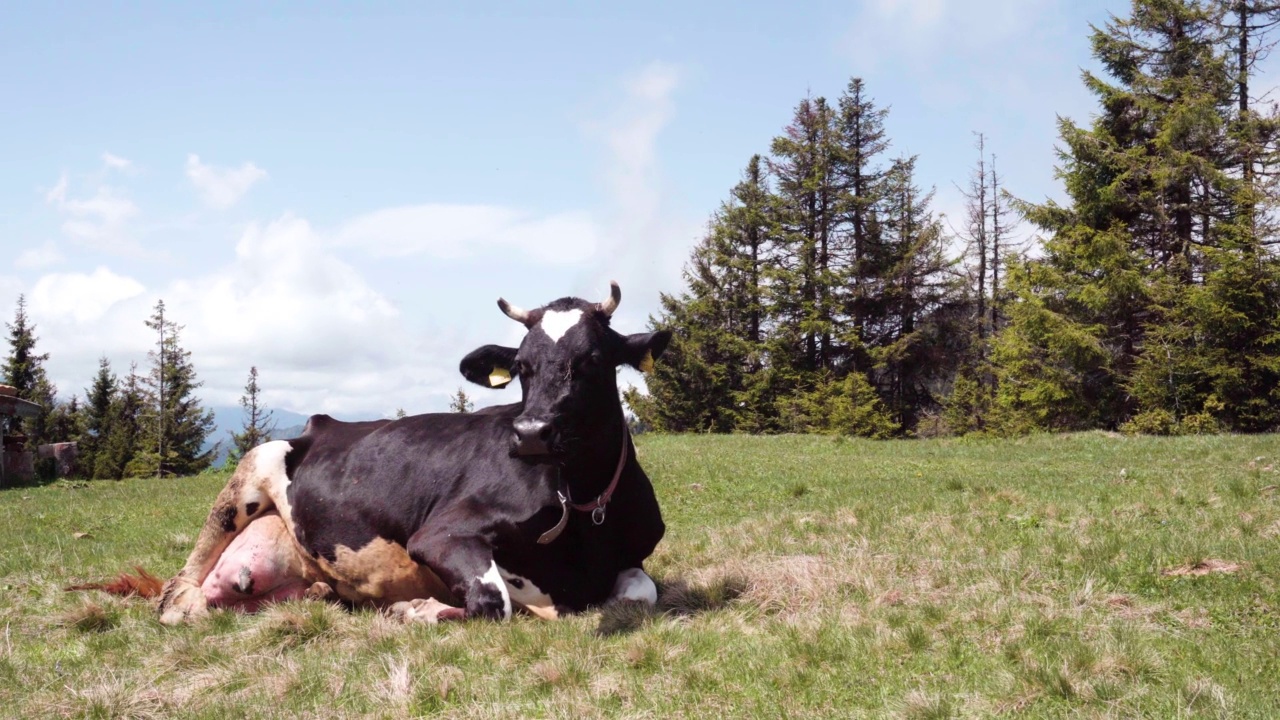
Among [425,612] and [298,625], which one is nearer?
[298,625]

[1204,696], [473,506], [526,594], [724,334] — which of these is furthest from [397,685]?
[724,334]

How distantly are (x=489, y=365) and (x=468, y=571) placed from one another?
67.7 inches

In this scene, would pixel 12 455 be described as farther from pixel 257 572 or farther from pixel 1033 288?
pixel 1033 288

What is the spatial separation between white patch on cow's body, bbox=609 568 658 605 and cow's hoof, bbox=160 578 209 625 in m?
3.06

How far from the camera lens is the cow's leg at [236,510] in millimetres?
7375

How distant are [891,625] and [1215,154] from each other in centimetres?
3659

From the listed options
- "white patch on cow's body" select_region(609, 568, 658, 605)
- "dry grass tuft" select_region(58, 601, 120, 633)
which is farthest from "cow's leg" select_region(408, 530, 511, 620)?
"dry grass tuft" select_region(58, 601, 120, 633)

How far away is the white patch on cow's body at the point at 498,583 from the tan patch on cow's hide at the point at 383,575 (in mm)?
742

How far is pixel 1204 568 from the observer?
6473 millimetres

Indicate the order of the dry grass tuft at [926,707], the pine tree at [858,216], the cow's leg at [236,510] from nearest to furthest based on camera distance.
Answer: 1. the dry grass tuft at [926,707]
2. the cow's leg at [236,510]
3. the pine tree at [858,216]

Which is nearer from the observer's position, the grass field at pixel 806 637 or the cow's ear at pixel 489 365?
the grass field at pixel 806 637

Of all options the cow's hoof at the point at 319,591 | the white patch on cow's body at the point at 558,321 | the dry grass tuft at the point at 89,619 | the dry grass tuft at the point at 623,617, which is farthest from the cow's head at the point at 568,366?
the dry grass tuft at the point at 89,619

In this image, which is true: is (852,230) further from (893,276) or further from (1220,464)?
(1220,464)

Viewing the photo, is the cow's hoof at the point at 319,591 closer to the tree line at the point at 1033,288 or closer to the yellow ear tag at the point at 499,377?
the yellow ear tag at the point at 499,377
